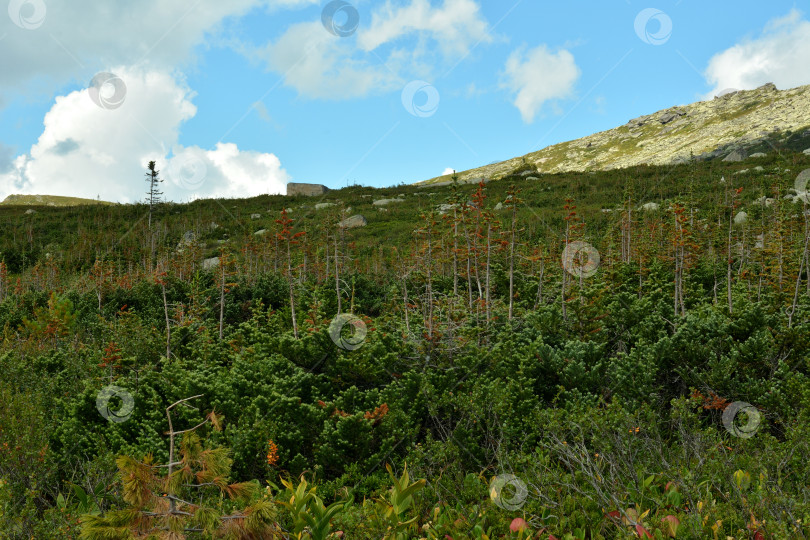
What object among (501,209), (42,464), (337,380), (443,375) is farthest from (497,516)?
(501,209)

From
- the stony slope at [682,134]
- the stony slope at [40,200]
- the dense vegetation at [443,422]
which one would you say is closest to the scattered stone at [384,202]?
the stony slope at [682,134]

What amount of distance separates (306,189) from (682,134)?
82.6 metres

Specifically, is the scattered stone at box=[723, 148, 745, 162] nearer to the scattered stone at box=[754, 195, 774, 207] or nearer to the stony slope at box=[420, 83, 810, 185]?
the stony slope at box=[420, 83, 810, 185]

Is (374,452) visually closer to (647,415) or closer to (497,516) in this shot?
(497,516)

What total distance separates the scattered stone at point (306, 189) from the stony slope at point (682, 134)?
64.6 ft

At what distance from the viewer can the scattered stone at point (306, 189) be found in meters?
60.4

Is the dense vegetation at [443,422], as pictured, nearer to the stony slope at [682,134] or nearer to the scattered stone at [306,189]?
the scattered stone at [306,189]

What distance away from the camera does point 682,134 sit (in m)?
102

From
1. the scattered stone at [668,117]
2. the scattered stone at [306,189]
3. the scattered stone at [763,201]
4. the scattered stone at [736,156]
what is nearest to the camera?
the scattered stone at [763,201]

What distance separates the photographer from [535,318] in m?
8.30

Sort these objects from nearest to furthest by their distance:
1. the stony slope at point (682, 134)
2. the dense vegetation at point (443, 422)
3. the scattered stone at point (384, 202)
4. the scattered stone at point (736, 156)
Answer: the dense vegetation at point (443, 422) < the scattered stone at point (384, 202) < the scattered stone at point (736, 156) < the stony slope at point (682, 134)

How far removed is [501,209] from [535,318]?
97.3 ft

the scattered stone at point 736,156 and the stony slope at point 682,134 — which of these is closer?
the scattered stone at point 736,156

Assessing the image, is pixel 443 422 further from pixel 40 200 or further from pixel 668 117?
pixel 668 117
